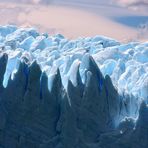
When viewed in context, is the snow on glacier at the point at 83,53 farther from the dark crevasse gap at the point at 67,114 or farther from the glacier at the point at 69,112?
the dark crevasse gap at the point at 67,114

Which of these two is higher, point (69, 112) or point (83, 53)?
point (69, 112)

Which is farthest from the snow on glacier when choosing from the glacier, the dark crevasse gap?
the dark crevasse gap

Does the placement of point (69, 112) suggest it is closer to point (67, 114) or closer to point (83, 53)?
point (67, 114)

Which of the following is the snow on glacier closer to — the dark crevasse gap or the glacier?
the glacier

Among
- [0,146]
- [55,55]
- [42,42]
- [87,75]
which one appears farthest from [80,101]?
[42,42]

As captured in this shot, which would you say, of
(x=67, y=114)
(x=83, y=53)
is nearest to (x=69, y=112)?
(x=67, y=114)
